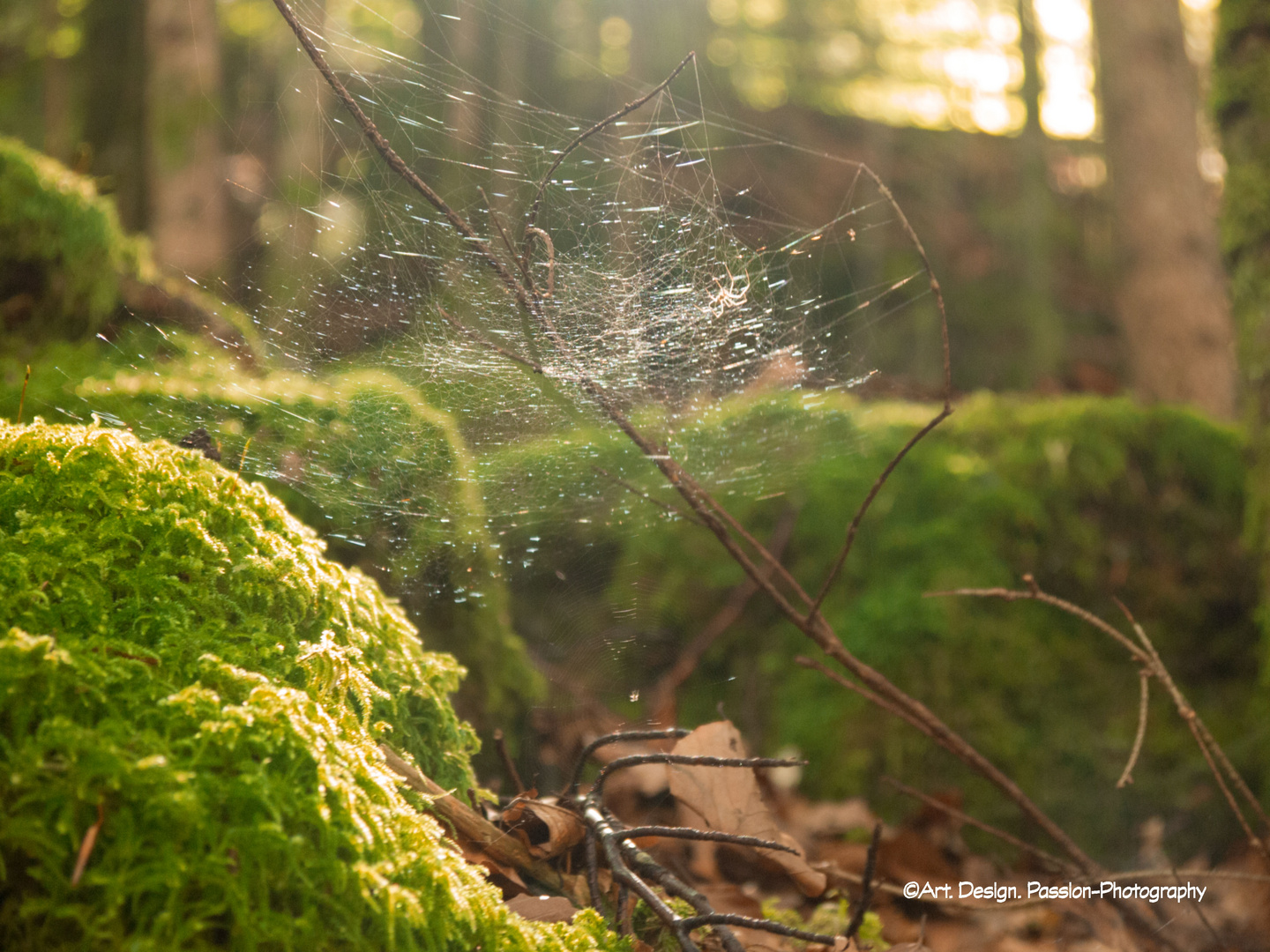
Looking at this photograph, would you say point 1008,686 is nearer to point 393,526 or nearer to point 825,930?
point 825,930

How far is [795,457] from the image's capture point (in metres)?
3.37

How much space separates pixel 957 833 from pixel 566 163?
2.42m

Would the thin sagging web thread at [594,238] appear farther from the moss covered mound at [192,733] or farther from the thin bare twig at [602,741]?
the thin bare twig at [602,741]

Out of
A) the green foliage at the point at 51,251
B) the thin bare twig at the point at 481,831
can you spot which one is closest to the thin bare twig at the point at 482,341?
the thin bare twig at the point at 481,831

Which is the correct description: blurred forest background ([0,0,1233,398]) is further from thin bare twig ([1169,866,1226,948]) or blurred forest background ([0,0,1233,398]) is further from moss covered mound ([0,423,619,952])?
thin bare twig ([1169,866,1226,948])

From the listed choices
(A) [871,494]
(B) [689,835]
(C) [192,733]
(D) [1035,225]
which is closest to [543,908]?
(B) [689,835]

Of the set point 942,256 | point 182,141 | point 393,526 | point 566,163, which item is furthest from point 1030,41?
point 393,526

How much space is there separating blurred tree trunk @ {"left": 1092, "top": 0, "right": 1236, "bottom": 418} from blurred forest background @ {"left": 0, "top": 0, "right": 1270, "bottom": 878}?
0.07 ft

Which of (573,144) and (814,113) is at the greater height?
(814,113)

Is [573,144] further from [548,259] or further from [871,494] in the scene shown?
[871,494]

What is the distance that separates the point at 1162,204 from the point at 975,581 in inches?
185

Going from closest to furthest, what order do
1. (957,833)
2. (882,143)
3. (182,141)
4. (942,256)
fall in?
(957,833), (182,141), (942,256), (882,143)

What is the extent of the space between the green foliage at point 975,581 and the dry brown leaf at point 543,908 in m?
1.20

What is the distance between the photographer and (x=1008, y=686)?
314cm
